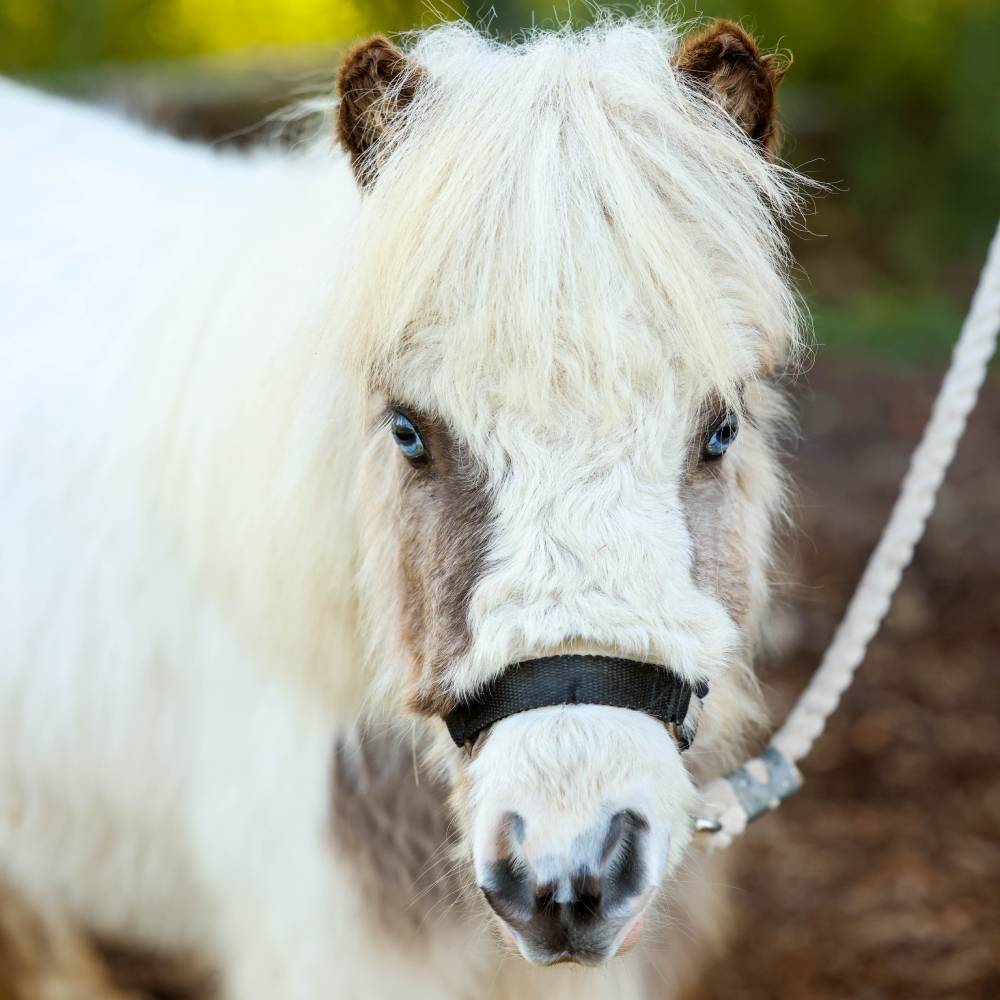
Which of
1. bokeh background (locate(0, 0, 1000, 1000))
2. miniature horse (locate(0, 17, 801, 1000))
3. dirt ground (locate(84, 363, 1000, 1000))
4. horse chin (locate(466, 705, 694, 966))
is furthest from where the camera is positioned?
bokeh background (locate(0, 0, 1000, 1000))

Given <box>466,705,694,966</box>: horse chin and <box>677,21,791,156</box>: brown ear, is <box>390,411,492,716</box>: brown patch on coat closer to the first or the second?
<box>466,705,694,966</box>: horse chin

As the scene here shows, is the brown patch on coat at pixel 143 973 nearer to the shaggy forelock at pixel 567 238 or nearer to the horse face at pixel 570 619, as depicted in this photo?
the horse face at pixel 570 619

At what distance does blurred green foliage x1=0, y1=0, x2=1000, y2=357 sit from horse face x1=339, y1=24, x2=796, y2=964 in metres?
5.81

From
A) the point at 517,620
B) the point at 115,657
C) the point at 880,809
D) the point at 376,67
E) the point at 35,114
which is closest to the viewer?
the point at 517,620

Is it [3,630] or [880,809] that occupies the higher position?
[3,630]

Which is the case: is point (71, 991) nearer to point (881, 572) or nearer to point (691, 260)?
point (881, 572)

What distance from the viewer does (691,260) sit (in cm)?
176

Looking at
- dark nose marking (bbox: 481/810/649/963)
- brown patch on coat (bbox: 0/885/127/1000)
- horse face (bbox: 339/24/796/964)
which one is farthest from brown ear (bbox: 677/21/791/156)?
brown patch on coat (bbox: 0/885/127/1000)

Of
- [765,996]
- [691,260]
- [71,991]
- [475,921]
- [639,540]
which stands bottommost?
[71,991]

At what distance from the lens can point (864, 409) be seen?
6.61 metres

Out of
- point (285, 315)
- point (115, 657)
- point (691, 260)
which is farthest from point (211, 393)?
point (691, 260)

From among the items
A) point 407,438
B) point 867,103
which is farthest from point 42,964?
point 867,103

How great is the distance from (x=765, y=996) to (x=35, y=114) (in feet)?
11.2

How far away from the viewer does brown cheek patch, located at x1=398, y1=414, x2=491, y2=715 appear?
175cm
